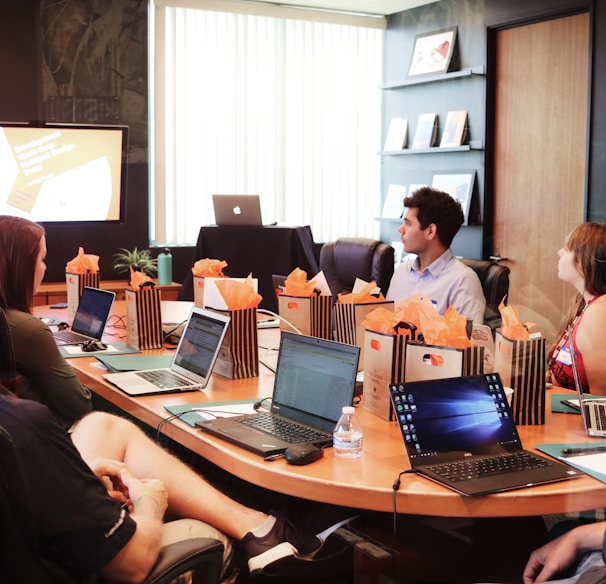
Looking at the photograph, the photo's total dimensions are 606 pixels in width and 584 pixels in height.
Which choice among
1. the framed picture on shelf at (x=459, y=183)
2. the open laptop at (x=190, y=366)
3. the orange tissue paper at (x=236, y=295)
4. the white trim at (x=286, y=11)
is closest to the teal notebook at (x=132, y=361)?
the open laptop at (x=190, y=366)

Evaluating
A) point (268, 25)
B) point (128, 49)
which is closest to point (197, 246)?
point (128, 49)

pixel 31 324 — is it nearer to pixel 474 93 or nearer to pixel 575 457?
pixel 575 457

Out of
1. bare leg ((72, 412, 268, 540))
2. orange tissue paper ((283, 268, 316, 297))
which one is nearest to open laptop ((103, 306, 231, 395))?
bare leg ((72, 412, 268, 540))

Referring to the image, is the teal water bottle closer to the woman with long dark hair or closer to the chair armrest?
the woman with long dark hair

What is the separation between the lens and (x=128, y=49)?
19.3ft

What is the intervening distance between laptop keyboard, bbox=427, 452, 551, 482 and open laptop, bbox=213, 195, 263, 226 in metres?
4.02

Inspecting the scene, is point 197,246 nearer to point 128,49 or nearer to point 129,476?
point 128,49

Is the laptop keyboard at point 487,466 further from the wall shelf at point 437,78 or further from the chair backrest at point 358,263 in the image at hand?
the wall shelf at point 437,78

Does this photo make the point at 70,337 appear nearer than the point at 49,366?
No

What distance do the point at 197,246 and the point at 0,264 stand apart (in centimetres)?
314

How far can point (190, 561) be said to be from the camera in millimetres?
1557

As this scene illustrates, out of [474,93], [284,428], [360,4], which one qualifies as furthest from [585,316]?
[360,4]

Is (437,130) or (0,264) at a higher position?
(437,130)

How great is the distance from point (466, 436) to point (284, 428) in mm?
459
